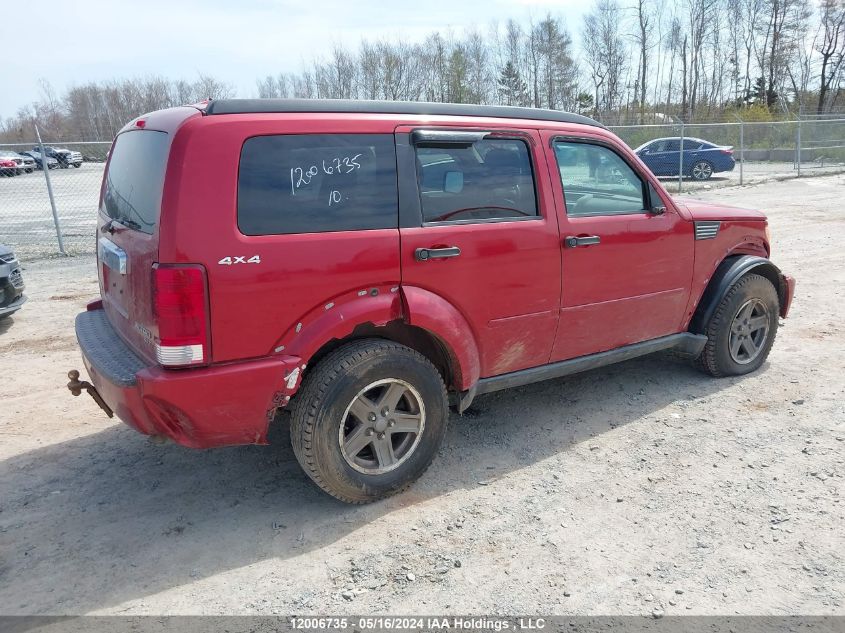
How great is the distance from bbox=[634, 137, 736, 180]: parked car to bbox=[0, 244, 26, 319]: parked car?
19783 millimetres

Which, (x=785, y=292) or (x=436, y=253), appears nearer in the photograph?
(x=436, y=253)

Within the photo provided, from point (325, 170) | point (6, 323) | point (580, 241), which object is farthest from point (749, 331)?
point (6, 323)

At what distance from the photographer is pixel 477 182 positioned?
3.72 m

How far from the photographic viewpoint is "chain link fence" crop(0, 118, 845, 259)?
562 inches

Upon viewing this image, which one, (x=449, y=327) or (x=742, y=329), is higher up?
(x=449, y=327)

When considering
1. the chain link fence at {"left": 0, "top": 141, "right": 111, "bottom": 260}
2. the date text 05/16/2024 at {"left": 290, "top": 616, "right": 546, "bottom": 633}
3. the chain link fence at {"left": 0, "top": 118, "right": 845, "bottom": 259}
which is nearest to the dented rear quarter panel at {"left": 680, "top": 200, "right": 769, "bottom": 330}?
the date text 05/16/2024 at {"left": 290, "top": 616, "right": 546, "bottom": 633}

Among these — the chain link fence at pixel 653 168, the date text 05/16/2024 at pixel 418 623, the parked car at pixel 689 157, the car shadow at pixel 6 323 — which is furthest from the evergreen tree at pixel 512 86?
the date text 05/16/2024 at pixel 418 623

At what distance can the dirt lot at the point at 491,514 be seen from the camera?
9.30ft

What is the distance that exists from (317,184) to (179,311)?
34.5 inches

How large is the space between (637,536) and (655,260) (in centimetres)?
195

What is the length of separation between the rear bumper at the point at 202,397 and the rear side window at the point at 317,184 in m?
0.66

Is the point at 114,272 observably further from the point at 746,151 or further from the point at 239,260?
the point at 746,151

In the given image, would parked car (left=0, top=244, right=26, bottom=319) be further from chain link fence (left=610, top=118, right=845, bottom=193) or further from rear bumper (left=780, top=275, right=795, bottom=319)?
chain link fence (left=610, top=118, right=845, bottom=193)

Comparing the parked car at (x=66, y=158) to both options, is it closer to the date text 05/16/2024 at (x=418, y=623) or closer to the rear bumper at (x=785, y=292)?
Answer: the rear bumper at (x=785, y=292)
